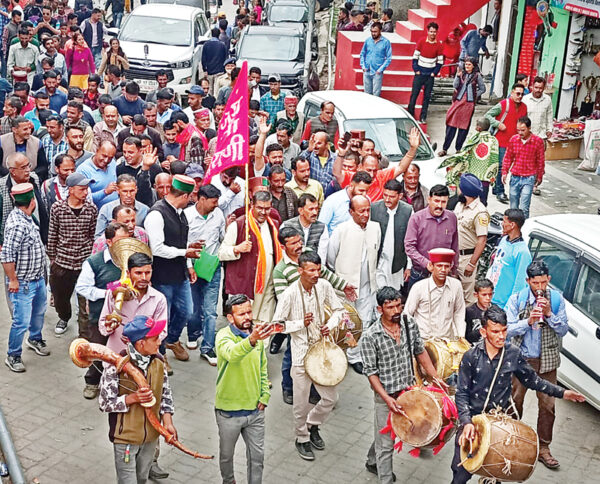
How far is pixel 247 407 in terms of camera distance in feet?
22.3

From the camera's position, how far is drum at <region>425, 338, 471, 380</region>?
7703mm

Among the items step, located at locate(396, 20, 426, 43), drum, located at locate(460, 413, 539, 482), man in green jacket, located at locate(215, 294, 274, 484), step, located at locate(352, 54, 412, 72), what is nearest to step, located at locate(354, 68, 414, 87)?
step, located at locate(352, 54, 412, 72)

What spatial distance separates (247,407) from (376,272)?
10.9ft

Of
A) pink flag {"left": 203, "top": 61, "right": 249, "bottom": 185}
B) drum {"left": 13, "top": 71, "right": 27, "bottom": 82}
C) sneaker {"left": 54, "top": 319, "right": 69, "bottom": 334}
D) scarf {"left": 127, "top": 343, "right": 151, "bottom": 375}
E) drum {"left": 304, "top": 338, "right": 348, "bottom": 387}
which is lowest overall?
sneaker {"left": 54, "top": 319, "right": 69, "bottom": 334}

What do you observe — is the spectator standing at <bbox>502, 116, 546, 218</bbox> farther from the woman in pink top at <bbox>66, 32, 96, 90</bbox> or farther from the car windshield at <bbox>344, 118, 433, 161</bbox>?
the woman in pink top at <bbox>66, 32, 96, 90</bbox>

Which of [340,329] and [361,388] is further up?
[340,329]

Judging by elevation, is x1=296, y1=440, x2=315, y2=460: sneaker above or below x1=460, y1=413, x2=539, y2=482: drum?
below

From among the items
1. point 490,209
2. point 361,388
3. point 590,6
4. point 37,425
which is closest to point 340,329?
point 361,388

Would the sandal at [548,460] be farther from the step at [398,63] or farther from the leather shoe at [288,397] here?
the step at [398,63]

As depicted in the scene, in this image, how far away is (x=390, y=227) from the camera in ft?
32.4

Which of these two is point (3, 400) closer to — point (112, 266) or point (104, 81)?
point (112, 266)

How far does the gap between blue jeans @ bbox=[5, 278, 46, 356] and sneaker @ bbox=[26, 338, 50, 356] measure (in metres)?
0.27

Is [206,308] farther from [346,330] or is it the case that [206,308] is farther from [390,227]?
[390,227]

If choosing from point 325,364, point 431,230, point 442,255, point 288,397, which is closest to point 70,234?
point 288,397
